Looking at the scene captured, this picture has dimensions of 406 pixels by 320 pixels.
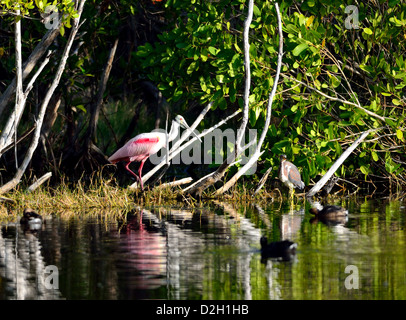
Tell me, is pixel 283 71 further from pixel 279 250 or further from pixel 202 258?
pixel 202 258

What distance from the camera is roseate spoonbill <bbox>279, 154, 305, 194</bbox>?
14234mm

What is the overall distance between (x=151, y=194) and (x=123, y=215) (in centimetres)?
180

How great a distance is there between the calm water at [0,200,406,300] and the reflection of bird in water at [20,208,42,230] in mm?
147

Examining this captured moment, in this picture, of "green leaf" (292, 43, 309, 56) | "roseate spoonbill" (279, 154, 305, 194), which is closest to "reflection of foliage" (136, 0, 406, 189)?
"green leaf" (292, 43, 309, 56)

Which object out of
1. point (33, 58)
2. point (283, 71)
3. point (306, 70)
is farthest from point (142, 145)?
point (306, 70)

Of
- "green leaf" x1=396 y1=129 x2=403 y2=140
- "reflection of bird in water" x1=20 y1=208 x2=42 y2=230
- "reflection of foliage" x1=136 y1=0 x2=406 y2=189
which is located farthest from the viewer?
"green leaf" x1=396 y1=129 x2=403 y2=140

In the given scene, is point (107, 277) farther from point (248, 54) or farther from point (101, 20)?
point (101, 20)

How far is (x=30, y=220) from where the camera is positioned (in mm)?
11359

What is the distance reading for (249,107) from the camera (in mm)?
14062

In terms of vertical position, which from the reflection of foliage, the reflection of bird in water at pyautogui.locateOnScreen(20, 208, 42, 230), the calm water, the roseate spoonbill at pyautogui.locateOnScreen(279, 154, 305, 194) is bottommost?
the calm water

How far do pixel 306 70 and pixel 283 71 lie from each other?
2.96ft

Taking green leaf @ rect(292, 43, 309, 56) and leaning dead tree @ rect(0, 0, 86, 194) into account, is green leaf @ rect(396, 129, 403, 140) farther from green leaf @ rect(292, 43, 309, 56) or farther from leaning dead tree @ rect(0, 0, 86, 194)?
leaning dead tree @ rect(0, 0, 86, 194)

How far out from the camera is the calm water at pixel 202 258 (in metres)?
7.45
